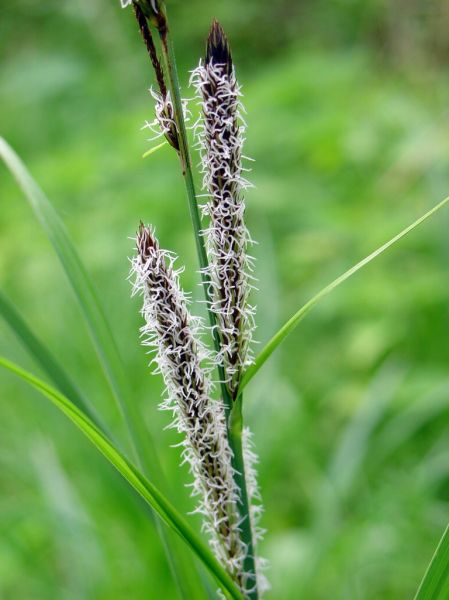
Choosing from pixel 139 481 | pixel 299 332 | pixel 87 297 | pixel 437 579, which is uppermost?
pixel 87 297

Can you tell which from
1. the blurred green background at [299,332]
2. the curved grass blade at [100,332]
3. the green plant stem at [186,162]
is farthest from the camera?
the blurred green background at [299,332]

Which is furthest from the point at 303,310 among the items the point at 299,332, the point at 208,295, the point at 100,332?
the point at 299,332

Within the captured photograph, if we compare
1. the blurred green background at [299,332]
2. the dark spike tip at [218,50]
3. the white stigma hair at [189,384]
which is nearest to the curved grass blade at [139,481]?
the white stigma hair at [189,384]

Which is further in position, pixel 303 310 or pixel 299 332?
pixel 299 332

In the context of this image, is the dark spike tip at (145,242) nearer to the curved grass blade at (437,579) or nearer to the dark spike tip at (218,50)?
the dark spike tip at (218,50)

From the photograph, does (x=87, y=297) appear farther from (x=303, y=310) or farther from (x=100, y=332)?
(x=303, y=310)

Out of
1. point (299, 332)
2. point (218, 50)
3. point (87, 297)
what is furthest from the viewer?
point (299, 332)

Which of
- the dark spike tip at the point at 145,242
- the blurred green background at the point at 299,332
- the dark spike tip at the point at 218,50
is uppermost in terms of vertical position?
the dark spike tip at the point at 218,50
